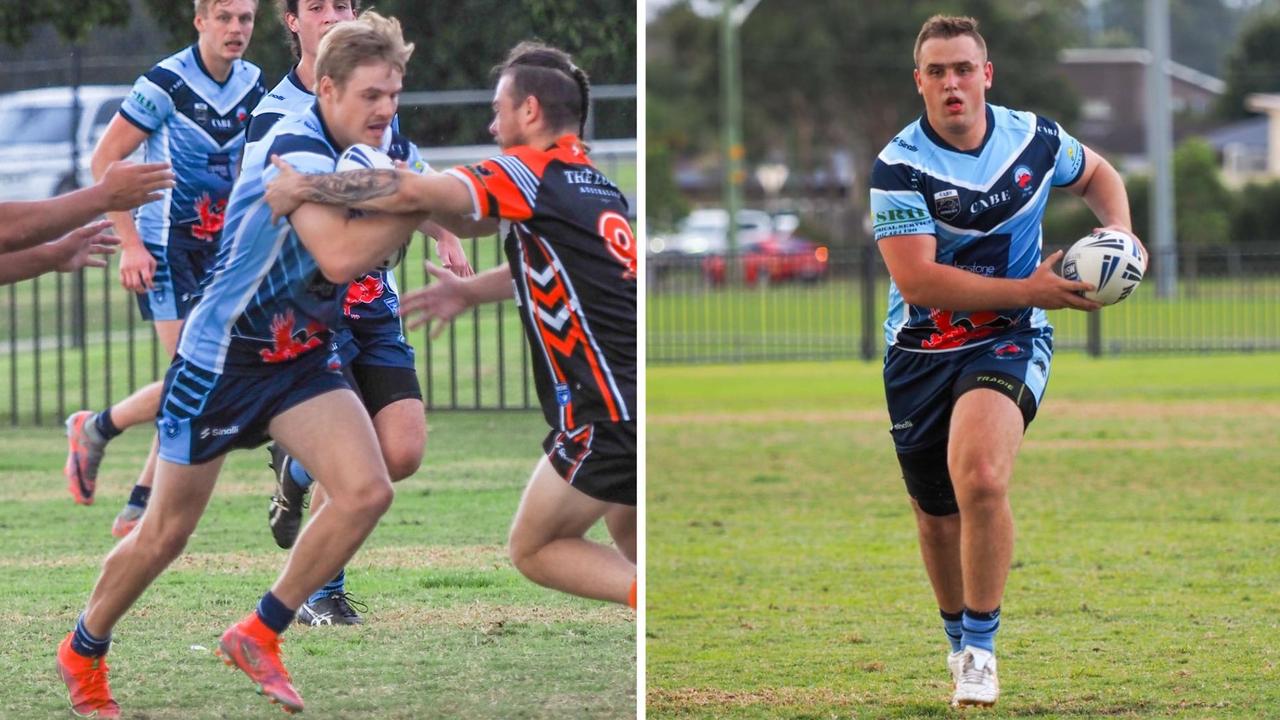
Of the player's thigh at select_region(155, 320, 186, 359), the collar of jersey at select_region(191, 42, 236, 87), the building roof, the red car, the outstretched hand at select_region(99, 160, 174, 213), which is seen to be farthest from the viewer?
the building roof

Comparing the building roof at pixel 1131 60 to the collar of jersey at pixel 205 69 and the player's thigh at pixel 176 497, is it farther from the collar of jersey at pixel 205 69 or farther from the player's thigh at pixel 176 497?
the player's thigh at pixel 176 497

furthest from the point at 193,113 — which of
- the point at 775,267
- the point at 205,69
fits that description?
the point at 775,267

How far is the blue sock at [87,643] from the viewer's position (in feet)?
Result: 16.7

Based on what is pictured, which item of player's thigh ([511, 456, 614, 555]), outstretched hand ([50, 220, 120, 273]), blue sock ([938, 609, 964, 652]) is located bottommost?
blue sock ([938, 609, 964, 652])

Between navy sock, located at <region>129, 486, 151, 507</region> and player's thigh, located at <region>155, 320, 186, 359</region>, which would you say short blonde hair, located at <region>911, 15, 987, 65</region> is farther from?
navy sock, located at <region>129, 486, 151, 507</region>

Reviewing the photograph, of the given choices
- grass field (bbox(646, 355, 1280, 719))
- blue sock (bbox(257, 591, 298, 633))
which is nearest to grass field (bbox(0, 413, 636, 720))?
blue sock (bbox(257, 591, 298, 633))

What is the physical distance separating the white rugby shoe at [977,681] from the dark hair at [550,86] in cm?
205

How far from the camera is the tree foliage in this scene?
7.59 m

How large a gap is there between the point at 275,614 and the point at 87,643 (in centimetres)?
57

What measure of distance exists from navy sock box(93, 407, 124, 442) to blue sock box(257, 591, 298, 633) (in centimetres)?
385

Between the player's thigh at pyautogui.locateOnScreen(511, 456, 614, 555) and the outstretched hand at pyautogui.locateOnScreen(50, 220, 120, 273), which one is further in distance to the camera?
the outstretched hand at pyautogui.locateOnScreen(50, 220, 120, 273)

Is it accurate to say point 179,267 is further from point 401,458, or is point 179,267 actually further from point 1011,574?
point 1011,574

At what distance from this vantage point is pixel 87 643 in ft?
16.7

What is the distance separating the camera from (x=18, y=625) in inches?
247
